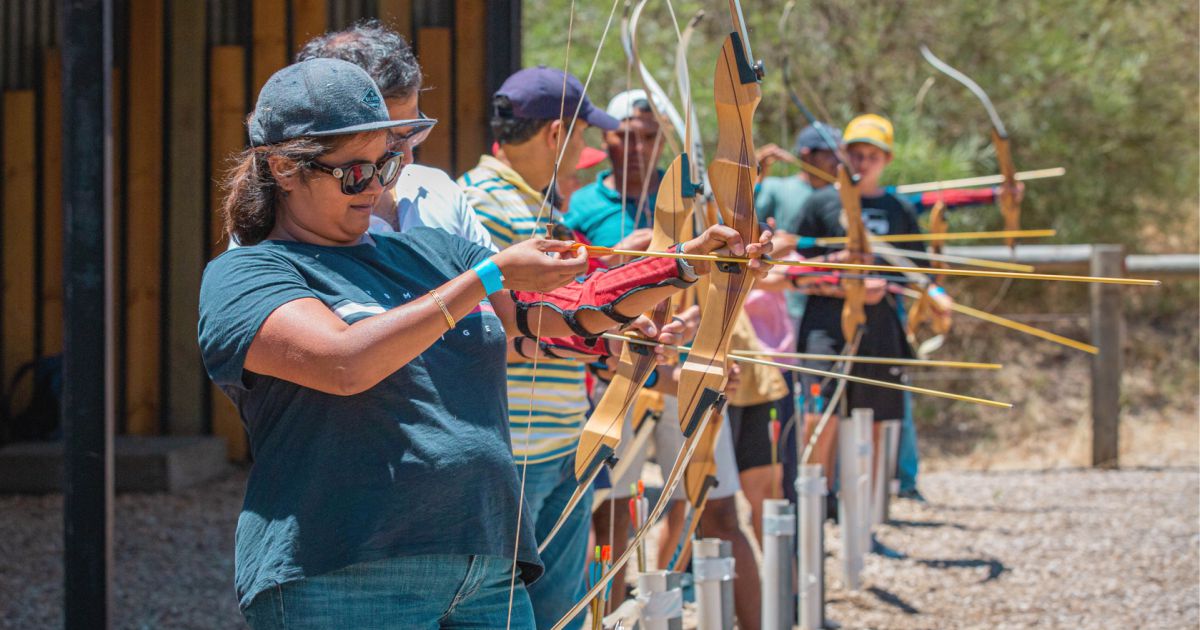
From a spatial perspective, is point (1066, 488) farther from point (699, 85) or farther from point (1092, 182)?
point (1092, 182)

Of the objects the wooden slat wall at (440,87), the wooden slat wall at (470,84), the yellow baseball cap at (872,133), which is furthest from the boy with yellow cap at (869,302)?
the wooden slat wall at (440,87)

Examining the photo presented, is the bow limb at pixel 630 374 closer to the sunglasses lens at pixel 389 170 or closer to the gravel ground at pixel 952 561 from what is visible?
the sunglasses lens at pixel 389 170

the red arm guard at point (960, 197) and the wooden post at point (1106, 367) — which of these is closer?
the red arm guard at point (960, 197)

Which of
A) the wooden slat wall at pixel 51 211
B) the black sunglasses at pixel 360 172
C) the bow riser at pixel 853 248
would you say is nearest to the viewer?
the black sunglasses at pixel 360 172

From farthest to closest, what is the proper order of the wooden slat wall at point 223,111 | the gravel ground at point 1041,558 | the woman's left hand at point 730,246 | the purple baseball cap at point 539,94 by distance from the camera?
1. the wooden slat wall at point 223,111
2. the gravel ground at point 1041,558
3. the purple baseball cap at point 539,94
4. the woman's left hand at point 730,246

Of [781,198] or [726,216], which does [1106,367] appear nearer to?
[781,198]

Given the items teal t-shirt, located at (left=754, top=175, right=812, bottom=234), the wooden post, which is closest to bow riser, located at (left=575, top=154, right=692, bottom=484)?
teal t-shirt, located at (left=754, top=175, right=812, bottom=234)

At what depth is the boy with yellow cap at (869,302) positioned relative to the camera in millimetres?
4621

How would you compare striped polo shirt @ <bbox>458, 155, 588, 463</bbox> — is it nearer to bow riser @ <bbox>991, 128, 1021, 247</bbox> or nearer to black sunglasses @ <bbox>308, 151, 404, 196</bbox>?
black sunglasses @ <bbox>308, 151, 404, 196</bbox>

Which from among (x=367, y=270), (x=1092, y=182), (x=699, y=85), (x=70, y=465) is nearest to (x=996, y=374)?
(x=1092, y=182)

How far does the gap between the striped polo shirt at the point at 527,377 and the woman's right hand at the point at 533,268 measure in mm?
884

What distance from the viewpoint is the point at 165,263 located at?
6023 mm

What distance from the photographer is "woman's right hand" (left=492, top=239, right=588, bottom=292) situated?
59.9 inches

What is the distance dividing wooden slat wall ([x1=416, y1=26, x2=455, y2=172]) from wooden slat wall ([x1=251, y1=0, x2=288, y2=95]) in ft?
2.89
